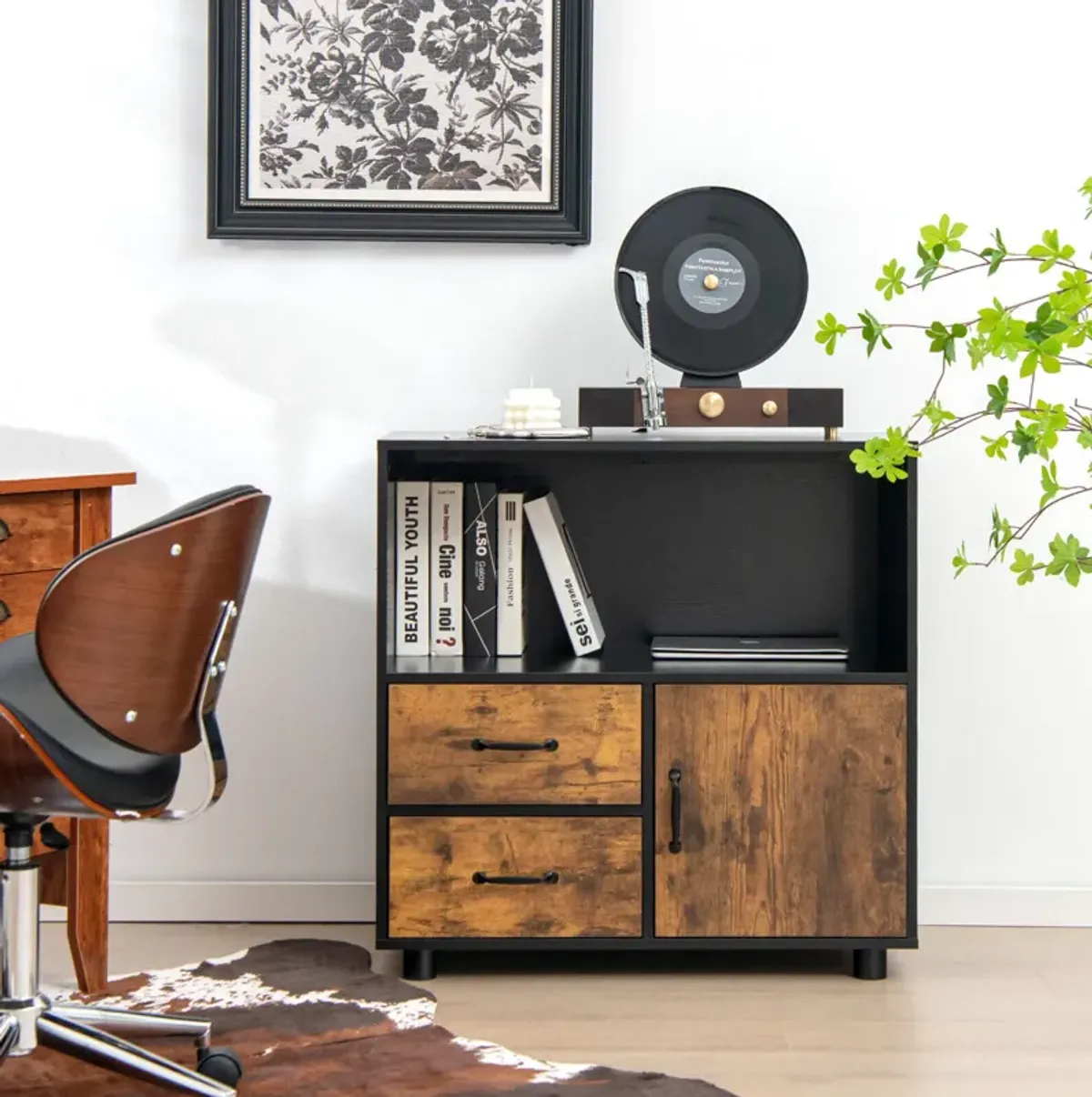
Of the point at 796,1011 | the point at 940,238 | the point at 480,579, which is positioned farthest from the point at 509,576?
the point at 940,238

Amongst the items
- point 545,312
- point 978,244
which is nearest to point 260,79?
point 545,312


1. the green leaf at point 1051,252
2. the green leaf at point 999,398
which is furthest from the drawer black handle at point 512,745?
the green leaf at point 1051,252

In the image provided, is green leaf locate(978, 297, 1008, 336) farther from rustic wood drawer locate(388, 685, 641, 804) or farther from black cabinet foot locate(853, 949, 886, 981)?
black cabinet foot locate(853, 949, 886, 981)

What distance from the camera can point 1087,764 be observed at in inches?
109

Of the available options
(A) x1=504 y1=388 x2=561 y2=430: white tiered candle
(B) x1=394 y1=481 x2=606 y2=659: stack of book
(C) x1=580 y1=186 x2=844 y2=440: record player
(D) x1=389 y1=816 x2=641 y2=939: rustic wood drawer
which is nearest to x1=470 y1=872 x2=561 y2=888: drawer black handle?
(D) x1=389 y1=816 x2=641 y2=939: rustic wood drawer

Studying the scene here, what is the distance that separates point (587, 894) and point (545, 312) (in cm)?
109

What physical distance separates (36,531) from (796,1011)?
1398 mm

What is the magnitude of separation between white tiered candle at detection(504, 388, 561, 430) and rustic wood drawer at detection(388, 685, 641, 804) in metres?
0.45

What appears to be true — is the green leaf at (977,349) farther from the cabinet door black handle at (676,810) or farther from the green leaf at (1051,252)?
the cabinet door black handle at (676,810)

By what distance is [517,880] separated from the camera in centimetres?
238

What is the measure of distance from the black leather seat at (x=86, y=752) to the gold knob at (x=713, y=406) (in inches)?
43.0

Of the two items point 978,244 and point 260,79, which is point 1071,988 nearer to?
point 978,244

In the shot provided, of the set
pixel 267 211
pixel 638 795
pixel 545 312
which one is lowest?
pixel 638 795

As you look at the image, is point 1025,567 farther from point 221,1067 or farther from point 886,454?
point 221,1067
